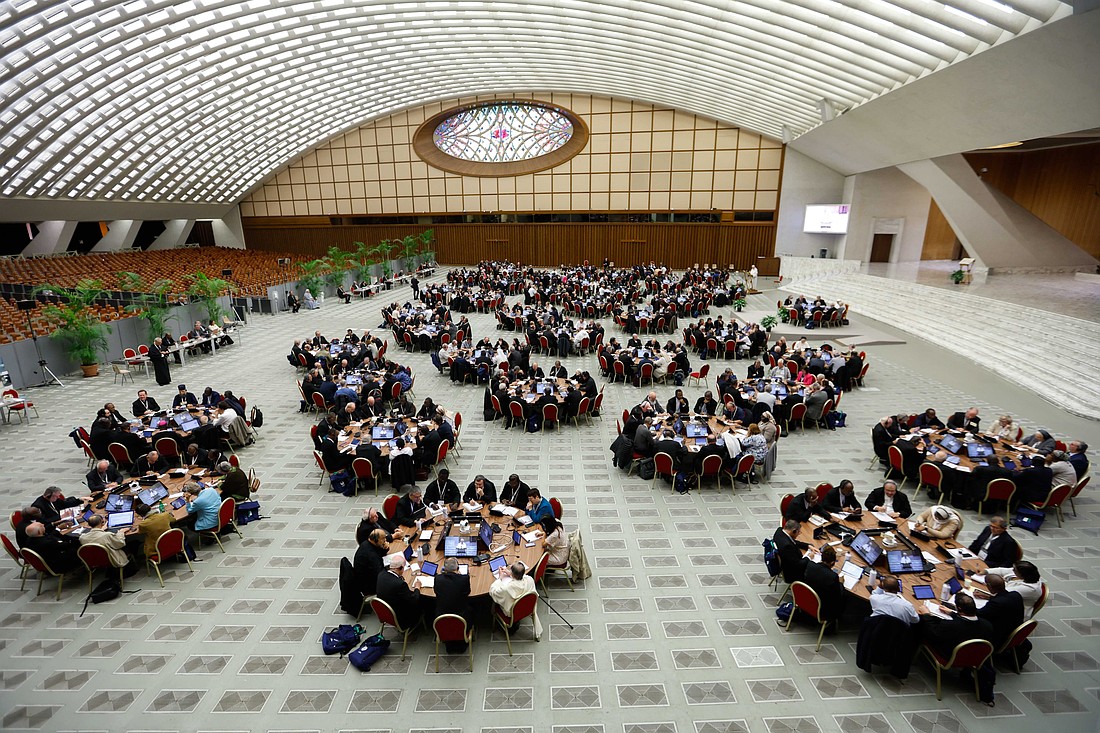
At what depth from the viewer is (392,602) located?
5.64 metres

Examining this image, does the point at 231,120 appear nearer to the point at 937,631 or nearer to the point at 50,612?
the point at 50,612

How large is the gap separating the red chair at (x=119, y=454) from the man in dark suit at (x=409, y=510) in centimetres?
628

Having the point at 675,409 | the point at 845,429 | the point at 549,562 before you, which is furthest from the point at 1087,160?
the point at 549,562

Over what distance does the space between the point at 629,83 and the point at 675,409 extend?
2703 cm

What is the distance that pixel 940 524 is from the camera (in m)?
6.64

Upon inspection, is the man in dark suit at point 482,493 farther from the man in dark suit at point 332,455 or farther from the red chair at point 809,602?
the red chair at point 809,602

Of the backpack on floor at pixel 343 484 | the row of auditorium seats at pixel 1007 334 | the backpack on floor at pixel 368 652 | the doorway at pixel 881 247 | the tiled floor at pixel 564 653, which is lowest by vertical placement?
the tiled floor at pixel 564 653

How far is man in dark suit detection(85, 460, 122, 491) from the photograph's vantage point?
796 cm

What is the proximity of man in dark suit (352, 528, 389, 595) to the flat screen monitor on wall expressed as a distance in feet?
112

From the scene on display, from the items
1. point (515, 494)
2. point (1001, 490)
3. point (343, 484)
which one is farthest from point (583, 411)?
point (1001, 490)

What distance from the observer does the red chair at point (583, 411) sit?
39.8ft

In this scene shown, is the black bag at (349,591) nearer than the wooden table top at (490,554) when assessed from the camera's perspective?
No

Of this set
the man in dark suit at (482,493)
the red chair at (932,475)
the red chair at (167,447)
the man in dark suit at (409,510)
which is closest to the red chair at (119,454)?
the red chair at (167,447)

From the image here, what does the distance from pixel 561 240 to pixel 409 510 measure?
35.6 metres
